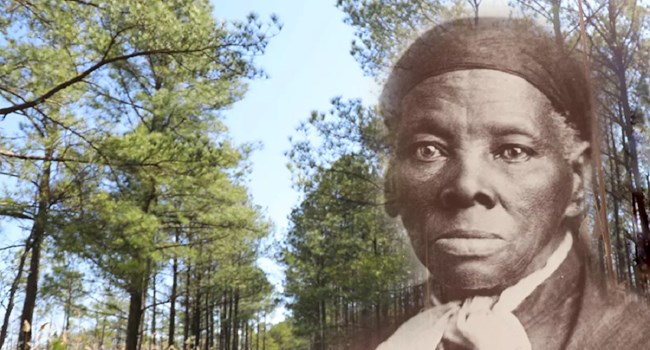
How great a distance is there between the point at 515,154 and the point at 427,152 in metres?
0.66

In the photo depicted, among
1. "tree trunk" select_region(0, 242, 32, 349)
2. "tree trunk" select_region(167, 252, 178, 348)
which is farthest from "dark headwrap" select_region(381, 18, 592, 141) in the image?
"tree trunk" select_region(0, 242, 32, 349)

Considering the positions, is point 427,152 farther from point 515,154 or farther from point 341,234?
point 341,234

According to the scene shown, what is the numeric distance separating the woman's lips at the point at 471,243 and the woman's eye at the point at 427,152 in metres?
0.60

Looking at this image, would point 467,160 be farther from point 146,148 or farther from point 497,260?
point 146,148

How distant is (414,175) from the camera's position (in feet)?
14.5

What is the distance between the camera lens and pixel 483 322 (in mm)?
4000

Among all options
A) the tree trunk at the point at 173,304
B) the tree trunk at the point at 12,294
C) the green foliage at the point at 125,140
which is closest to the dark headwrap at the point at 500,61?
the green foliage at the point at 125,140

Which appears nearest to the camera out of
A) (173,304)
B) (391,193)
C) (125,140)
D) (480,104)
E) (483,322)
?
(483,322)

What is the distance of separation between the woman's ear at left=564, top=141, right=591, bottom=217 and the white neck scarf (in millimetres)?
206

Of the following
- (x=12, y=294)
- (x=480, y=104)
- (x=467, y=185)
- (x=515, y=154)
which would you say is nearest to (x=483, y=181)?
(x=467, y=185)

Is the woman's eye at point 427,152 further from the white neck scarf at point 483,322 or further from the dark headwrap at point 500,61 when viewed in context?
the white neck scarf at point 483,322

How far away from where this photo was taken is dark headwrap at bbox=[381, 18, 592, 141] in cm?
427

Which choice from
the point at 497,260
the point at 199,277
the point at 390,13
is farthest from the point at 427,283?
the point at 199,277

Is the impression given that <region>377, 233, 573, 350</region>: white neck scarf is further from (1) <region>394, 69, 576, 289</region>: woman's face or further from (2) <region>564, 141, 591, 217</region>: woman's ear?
(2) <region>564, 141, 591, 217</region>: woman's ear
